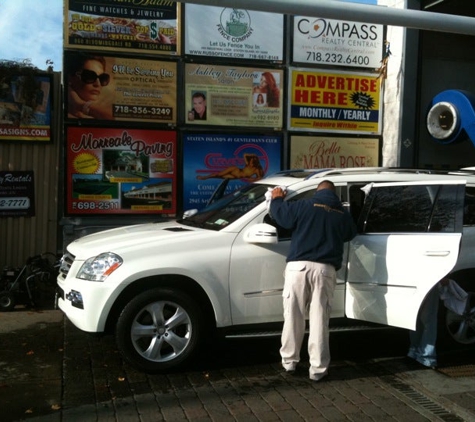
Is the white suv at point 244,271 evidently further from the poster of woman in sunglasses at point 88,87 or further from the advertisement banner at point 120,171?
the poster of woman in sunglasses at point 88,87

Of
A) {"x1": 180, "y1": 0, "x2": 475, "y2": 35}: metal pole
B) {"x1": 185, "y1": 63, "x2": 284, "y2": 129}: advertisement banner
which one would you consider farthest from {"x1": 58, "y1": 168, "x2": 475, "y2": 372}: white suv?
{"x1": 185, "y1": 63, "x2": 284, "y2": 129}: advertisement banner

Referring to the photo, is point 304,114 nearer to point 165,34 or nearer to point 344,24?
point 344,24

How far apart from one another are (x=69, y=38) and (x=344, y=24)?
15.4ft

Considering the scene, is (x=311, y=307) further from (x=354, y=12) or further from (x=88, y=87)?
(x=88, y=87)

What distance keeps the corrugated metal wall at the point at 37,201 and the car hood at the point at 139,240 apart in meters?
3.29

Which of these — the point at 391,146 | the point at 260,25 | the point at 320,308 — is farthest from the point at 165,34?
the point at 320,308

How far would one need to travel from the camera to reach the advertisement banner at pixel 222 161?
10.0m

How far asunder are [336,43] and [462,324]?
6.04 m

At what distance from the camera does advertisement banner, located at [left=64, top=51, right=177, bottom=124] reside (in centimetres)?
940

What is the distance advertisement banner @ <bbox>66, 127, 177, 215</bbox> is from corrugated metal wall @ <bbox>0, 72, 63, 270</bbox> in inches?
9.8

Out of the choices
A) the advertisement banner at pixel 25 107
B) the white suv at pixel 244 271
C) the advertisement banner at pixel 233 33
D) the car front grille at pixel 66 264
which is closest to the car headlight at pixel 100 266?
the white suv at pixel 244 271

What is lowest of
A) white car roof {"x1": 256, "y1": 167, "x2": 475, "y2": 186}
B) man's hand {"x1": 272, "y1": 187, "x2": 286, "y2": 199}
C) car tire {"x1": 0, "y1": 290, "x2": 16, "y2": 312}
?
car tire {"x1": 0, "y1": 290, "x2": 16, "y2": 312}

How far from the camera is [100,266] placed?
554cm

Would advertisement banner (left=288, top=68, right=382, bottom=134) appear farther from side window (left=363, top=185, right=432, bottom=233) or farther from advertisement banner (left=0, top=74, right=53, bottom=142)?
side window (left=363, top=185, right=432, bottom=233)
